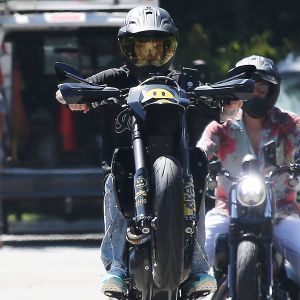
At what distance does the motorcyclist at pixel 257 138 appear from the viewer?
25.7 feet

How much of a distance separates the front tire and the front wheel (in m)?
1.17

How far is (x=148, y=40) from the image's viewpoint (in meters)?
6.59

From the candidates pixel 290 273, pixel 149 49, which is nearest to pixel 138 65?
pixel 149 49

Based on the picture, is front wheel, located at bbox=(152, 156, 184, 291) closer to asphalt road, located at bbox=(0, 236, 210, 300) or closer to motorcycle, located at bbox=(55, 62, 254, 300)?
motorcycle, located at bbox=(55, 62, 254, 300)

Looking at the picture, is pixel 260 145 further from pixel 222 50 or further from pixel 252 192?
pixel 222 50

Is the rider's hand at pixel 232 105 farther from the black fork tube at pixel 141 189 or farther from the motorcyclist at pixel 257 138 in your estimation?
the motorcyclist at pixel 257 138

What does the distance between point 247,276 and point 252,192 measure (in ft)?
1.53

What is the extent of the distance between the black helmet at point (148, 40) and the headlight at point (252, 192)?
1.02 metres

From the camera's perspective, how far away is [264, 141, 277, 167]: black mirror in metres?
7.54

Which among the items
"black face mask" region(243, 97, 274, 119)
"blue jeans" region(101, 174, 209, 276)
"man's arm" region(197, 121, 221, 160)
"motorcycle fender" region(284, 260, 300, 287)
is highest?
"black face mask" region(243, 97, 274, 119)

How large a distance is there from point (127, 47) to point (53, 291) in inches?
168

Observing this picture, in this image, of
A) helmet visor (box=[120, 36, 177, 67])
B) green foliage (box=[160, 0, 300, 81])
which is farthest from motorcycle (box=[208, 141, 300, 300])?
green foliage (box=[160, 0, 300, 81])

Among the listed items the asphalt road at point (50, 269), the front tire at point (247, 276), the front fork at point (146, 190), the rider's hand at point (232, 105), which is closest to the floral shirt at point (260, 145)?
the front tire at point (247, 276)

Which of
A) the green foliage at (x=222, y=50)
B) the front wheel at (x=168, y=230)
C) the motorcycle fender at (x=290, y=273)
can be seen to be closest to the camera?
the front wheel at (x=168, y=230)
